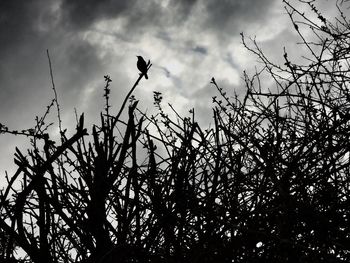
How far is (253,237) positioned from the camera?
1.29 m

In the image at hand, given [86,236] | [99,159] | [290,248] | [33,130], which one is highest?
[33,130]

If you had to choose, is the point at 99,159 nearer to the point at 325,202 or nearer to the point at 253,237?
the point at 253,237

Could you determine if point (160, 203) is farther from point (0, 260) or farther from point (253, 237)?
point (0, 260)

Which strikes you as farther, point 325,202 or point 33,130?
point 33,130

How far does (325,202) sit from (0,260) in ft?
4.01

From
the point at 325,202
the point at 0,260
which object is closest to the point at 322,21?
the point at 325,202

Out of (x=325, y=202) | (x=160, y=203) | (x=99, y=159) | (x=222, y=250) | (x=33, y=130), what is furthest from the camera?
(x=33, y=130)

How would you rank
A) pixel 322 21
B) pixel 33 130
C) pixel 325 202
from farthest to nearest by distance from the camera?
1. pixel 33 130
2. pixel 322 21
3. pixel 325 202

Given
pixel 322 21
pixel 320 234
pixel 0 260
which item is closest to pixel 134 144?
pixel 0 260

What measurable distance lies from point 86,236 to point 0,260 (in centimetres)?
29

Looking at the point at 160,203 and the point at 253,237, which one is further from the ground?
the point at 160,203

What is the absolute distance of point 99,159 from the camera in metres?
1.15

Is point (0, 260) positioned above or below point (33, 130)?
below

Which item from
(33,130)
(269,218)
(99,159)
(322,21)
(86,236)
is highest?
(33,130)
